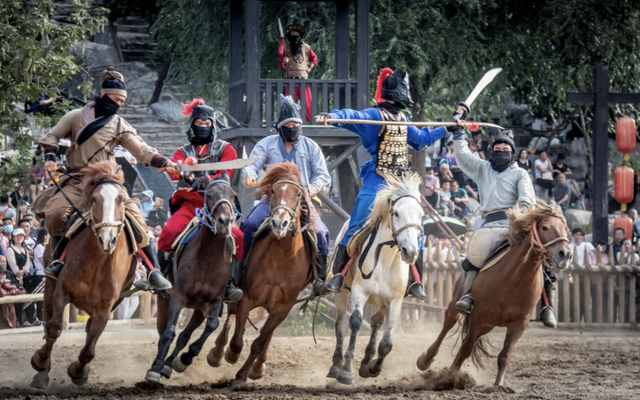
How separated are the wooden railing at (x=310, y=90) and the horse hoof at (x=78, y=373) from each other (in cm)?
991

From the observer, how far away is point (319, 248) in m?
14.0

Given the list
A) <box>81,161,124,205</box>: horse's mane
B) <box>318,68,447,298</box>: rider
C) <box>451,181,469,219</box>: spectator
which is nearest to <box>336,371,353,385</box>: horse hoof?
<box>318,68,447,298</box>: rider

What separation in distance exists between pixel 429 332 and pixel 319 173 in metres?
6.02

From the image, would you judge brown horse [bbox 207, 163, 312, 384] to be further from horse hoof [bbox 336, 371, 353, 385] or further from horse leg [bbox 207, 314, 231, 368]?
horse hoof [bbox 336, 371, 353, 385]

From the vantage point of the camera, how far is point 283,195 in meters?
13.2

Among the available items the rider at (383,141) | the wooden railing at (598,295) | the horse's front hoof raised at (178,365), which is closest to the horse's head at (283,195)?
the rider at (383,141)

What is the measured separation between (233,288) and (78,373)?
65.9 inches

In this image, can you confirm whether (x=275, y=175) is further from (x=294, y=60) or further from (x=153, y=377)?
(x=294, y=60)

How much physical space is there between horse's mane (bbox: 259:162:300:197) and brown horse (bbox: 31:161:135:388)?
1.40m

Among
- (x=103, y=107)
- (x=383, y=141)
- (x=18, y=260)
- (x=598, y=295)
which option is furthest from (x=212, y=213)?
(x=598, y=295)

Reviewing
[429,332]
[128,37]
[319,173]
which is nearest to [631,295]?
[429,332]

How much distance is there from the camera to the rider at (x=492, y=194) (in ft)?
47.2

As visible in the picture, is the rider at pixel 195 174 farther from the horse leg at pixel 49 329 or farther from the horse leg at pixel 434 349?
the horse leg at pixel 434 349

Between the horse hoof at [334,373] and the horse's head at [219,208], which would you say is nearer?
the horse's head at [219,208]
